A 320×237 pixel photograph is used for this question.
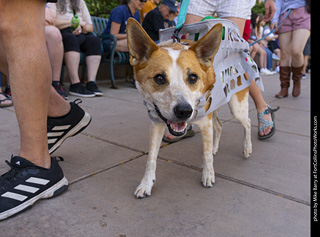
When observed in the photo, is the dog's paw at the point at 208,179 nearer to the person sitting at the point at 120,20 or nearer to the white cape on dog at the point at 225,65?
the white cape on dog at the point at 225,65

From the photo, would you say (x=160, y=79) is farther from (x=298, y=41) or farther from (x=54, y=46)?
(x=298, y=41)

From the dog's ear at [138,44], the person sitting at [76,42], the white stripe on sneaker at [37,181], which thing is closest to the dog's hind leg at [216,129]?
the dog's ear at [138,44]

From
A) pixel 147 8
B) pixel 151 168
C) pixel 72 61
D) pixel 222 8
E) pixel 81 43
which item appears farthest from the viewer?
pixel 147 8

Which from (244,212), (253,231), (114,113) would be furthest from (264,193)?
(114,113)

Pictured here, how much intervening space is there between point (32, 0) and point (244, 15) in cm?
224

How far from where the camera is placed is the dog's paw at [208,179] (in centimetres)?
228

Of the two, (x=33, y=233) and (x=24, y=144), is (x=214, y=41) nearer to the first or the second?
(x=24, y=144)

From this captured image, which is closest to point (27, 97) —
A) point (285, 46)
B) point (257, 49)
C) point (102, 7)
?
point (285, 46)

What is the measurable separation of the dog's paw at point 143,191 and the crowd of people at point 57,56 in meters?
0.52

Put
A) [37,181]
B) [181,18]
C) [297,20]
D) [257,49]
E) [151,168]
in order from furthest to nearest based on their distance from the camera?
[257,49] → [297,20] → [181,18] → [151,168] → [37,181]

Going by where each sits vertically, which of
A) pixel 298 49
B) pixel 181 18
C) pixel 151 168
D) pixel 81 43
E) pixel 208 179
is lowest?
pixel 208 179

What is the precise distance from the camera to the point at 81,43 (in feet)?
18.0

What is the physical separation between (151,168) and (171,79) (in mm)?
712

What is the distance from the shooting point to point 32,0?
1.82 m
